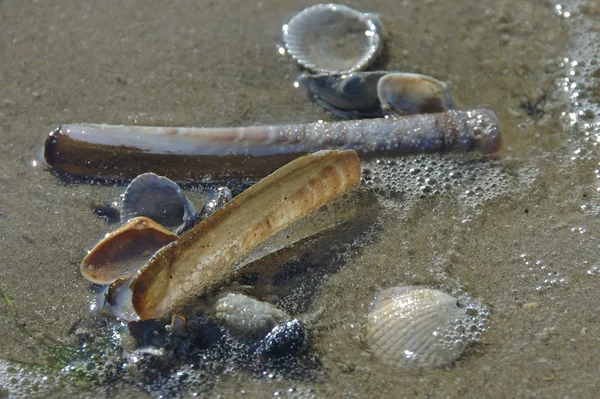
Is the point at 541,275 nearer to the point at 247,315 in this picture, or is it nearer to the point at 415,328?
the point at 415,328

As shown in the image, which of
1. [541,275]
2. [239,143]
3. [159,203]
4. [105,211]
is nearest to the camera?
[541,275]

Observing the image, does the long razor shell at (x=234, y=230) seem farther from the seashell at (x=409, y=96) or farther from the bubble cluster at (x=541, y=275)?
the bubble cluster at (x=541, y=275)

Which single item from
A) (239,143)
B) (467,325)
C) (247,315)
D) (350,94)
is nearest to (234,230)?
(247,315)

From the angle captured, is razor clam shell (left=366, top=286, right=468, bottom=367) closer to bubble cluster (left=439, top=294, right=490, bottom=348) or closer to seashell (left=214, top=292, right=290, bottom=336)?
bubble cluster (left=439, top=294, right=490, bottom=348)

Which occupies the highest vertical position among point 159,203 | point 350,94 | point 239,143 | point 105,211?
point 350,94

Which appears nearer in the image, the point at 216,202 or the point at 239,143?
the point at 216,202

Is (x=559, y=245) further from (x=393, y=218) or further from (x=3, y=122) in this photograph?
(x=3, y=122)

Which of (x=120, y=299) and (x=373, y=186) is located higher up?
(x=373, y=186)

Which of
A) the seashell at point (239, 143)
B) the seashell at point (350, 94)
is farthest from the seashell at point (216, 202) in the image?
the seashell at point (350, 94)
